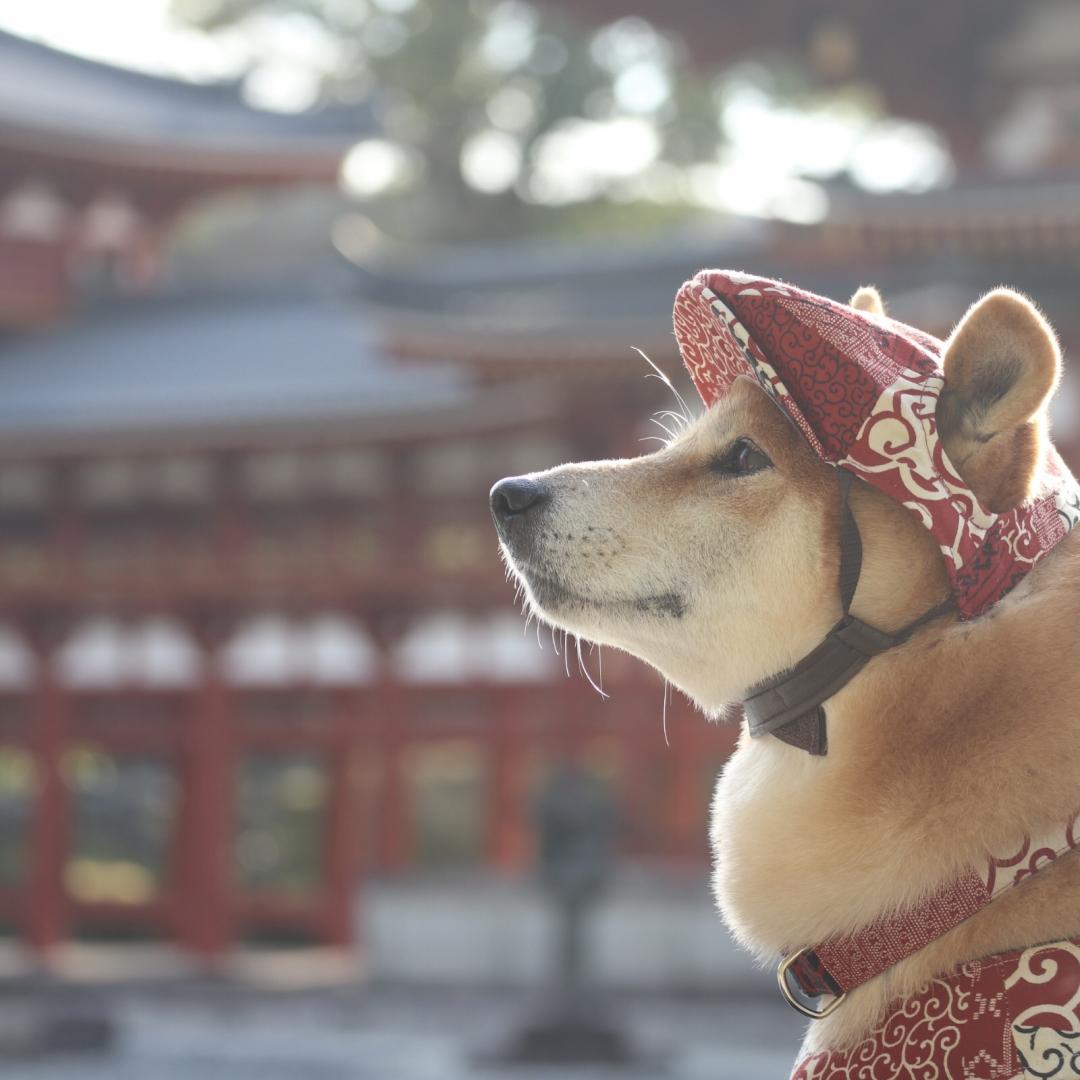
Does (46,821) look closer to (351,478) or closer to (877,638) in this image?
(351,478)

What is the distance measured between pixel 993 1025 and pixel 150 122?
17617 mm

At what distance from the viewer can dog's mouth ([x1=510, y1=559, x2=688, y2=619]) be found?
240 cm

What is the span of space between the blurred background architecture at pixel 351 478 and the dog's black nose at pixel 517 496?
29.4 feet

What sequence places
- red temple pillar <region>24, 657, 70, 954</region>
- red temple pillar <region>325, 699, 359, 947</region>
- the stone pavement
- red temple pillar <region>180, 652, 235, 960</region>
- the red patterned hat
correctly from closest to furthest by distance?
the red patterned hat
the stone pavement
red temple pillar <region>180, 652, 235, 960</region>
red temple pillar <region>24, 657, 70, 954</region>
red temple pillar <region>325, 699, 359, 947</region>

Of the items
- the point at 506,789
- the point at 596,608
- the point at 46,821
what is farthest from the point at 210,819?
the point at 596,608

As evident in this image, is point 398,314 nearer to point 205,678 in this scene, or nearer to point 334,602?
point 334,602

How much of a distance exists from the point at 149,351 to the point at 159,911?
5.43 metres

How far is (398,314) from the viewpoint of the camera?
42.5 ft

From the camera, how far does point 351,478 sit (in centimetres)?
1471

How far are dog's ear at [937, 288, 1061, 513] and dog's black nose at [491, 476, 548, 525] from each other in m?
0.57

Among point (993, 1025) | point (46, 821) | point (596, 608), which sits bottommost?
point (993, 1025)

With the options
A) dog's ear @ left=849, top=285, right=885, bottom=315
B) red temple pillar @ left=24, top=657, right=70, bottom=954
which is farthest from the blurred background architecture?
dog's ear @ left=849, top=285, right=885, bottom=315

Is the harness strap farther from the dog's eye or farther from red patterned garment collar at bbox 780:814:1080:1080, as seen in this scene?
the dog's eye

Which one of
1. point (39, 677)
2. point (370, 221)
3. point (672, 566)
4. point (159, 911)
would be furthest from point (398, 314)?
point (370, 221)
